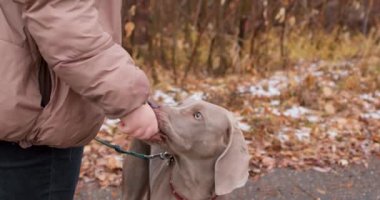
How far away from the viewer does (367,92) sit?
23.9ft

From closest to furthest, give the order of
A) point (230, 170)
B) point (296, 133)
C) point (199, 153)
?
point (230, 170) < point (199, 153) < point (296, 133)

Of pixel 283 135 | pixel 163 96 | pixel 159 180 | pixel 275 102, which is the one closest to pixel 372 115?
pixel 275 102

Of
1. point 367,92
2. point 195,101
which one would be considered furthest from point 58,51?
point 367,92

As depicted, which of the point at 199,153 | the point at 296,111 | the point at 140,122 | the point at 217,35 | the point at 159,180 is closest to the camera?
the point at 140,122

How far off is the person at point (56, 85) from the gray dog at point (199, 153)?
0.51 metres

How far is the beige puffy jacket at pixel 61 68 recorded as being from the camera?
73.4 inches

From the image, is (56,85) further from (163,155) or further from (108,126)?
(108,126)

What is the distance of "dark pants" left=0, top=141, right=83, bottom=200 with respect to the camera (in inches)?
86.4

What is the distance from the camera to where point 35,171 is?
226 centimetres

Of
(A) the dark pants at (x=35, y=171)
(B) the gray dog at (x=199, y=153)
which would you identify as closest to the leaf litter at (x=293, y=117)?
(B) the gray dog at (x=199, y=153)

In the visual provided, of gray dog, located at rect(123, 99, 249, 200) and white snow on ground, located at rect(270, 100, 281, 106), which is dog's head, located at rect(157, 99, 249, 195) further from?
white snow on ground, located at rect(270, 100, 281, 106)

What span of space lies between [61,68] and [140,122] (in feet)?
1.03

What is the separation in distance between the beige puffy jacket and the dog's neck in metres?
0.91

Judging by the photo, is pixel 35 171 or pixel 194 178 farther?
pixel 194 178
